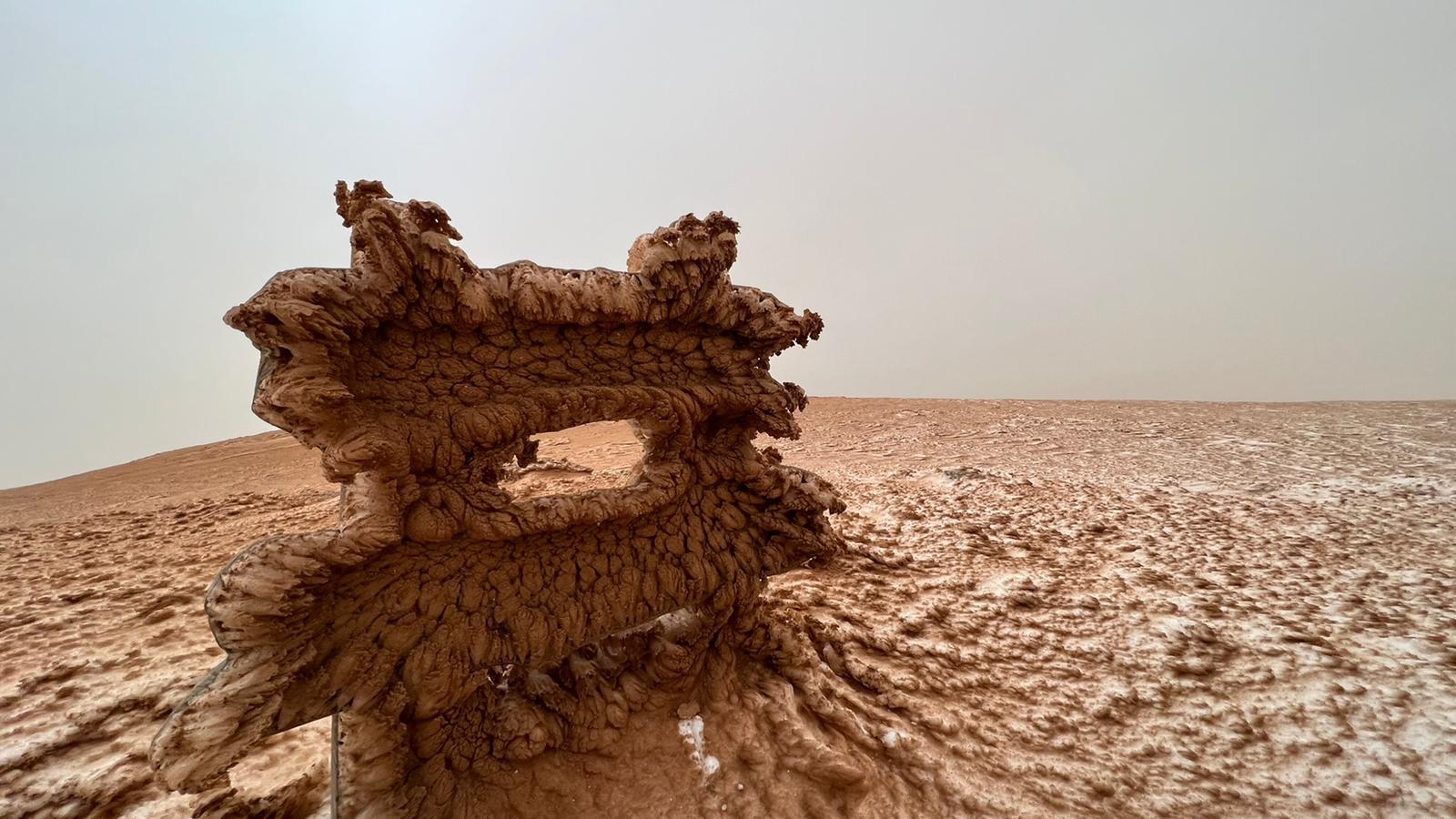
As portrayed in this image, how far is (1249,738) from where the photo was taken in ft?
7.33

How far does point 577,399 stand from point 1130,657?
2867mm

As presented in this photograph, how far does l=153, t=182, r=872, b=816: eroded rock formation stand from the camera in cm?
153

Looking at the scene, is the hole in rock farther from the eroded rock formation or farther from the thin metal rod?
the thin metal rod

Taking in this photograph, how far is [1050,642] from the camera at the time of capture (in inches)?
113

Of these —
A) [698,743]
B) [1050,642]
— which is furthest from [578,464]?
[1050,642]

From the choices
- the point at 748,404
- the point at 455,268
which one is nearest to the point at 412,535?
the point at 455,268

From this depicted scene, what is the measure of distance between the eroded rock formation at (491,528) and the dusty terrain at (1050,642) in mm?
337

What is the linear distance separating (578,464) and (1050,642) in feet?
20.6

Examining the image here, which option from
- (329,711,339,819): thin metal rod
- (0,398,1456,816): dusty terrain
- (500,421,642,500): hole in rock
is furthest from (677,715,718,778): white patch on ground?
(329,711,339,819): thin metal rod

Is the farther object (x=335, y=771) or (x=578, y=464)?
(x=578, y=464)

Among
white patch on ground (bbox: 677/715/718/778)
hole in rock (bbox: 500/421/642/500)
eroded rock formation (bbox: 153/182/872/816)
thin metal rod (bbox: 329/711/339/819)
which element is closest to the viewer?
eroded rock formation (bbox: 153/182/872/816)

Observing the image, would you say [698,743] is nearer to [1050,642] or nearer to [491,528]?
[491,528]

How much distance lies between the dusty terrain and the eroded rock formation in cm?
34

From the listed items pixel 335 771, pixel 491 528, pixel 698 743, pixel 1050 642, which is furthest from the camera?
pixel 1050 642
